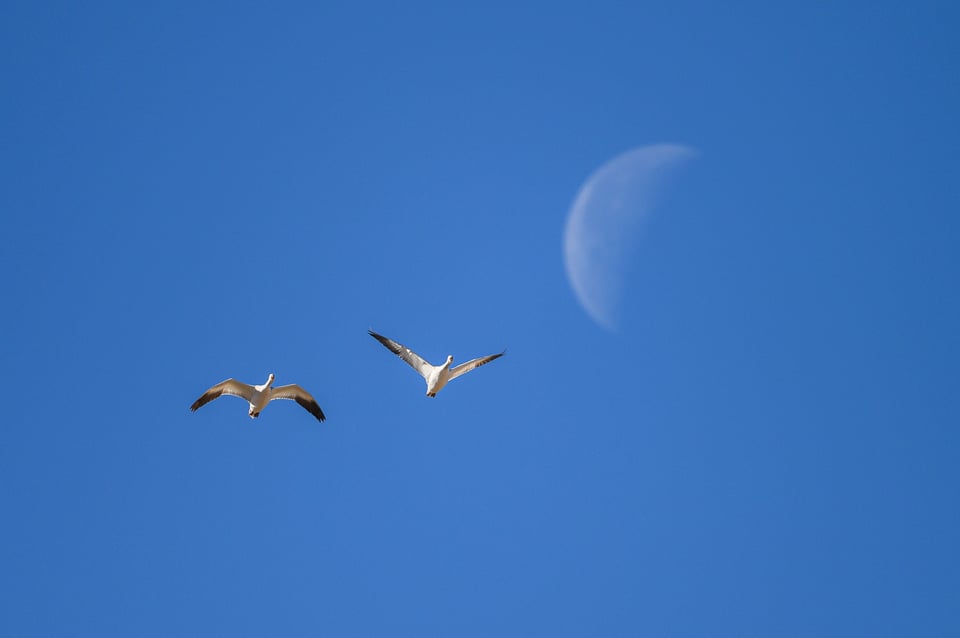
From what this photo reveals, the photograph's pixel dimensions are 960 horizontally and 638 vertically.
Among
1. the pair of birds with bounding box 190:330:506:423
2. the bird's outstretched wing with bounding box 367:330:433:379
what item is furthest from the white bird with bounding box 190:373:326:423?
the bird's outstretched wing with bounding box 367:330:433:379

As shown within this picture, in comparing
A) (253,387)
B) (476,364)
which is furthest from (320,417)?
(476,364)

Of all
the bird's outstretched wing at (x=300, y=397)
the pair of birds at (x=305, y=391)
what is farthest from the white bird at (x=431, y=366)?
the bird's outstretched wing at (x=300, y=397)

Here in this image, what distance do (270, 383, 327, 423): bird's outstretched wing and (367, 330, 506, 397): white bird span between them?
11.6ft

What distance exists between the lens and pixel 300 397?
31.0 metres

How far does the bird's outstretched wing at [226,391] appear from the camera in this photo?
28217mm

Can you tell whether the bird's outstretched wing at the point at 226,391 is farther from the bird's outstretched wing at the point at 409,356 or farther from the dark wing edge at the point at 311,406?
the bird's outstretched wing at the point at 409,356

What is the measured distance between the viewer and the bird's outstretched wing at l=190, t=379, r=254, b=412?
28217 mm

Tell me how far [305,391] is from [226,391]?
114 inches

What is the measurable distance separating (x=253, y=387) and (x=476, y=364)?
8.04 m

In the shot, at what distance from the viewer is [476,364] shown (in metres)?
30.4

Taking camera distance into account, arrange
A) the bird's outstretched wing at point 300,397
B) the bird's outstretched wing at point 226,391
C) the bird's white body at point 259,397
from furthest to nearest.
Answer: the bird's outstretched wing at point 300,397 → the bird's white body at point 259,397 → the bird's outstretched wing at point 226,391

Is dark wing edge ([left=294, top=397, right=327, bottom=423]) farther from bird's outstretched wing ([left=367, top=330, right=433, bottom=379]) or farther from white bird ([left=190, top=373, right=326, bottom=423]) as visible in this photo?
bird's outstretched wing ([left=367, top=330, right=433, bottom=379])

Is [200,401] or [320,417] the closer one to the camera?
[200,401]

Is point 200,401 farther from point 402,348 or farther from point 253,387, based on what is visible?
point 402,348
